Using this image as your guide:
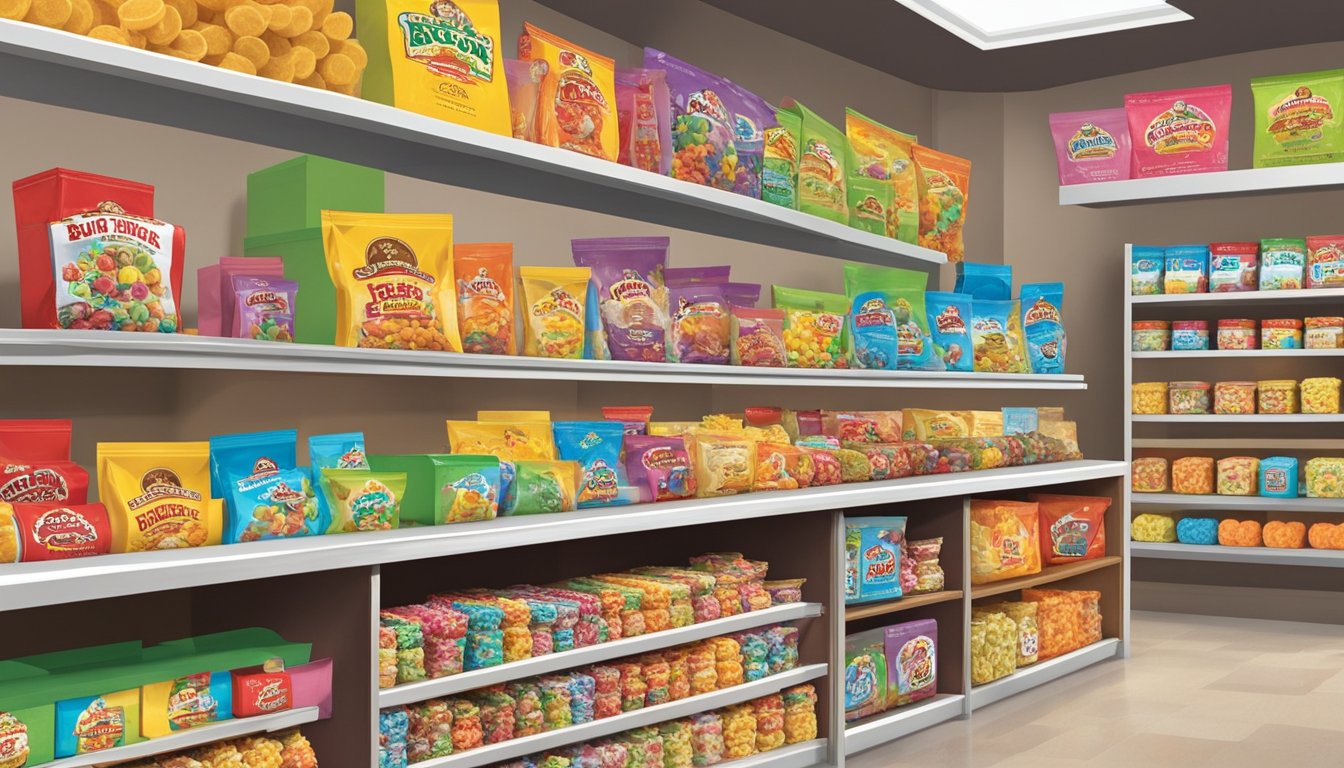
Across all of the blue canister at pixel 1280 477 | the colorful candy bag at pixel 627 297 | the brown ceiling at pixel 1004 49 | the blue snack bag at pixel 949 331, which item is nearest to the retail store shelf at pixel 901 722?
the blue snack bag at pixel 949 331

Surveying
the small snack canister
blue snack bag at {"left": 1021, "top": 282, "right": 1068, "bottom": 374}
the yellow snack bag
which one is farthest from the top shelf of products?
the small snack canister

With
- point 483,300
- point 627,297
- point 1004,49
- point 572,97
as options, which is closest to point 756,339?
point 627,297

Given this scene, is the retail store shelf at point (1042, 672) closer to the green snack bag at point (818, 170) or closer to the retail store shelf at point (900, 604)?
the retail store shelf at point (900, 604)

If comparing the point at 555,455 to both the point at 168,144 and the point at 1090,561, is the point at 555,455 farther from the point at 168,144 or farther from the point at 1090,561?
the point at 1090,561

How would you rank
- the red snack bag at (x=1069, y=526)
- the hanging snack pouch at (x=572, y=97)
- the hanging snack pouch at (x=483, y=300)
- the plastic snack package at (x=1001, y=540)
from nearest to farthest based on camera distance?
the hanging snack pouch at (x=483, y=300) → the hanging snack pouch at (x=572, y=97) → the plastic snack package at (x=1001, y=540) → the red snack bag at (x=1069, y=526)

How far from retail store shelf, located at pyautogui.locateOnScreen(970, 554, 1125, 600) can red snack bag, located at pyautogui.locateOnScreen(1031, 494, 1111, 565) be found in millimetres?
41

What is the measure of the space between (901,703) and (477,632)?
6.38ft

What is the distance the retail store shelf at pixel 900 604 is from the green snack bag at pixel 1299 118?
9.30 ft

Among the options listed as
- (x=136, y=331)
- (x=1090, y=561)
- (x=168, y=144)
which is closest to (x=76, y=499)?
(x=136, y=331)

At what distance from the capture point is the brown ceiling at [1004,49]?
550cm

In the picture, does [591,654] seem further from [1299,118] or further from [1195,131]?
[1299,118]

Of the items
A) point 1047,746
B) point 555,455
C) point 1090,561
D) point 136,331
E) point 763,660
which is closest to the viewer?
point 136,331

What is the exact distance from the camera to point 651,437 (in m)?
3.55

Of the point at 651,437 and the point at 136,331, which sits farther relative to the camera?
the point at 651,437
